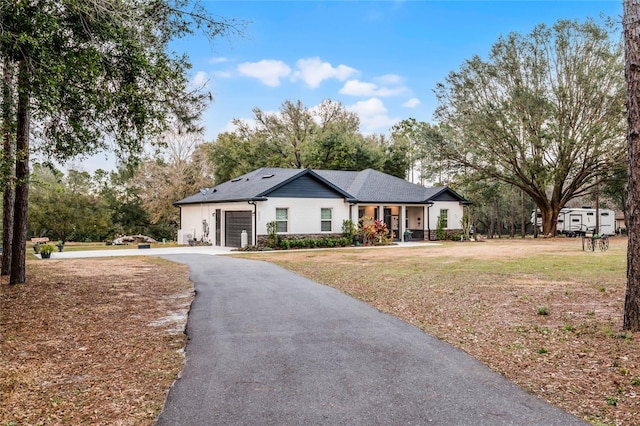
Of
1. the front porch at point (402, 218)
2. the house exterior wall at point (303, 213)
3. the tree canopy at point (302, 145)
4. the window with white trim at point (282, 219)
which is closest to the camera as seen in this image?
the house exterior wall at point (303, 213)

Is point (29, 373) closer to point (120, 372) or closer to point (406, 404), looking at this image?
point (120, 372)

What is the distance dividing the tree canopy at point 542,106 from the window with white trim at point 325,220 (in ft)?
34.0

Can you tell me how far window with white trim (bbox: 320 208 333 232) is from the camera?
80.5ft

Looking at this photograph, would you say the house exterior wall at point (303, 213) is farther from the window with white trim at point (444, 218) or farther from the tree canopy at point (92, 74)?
the tree canopy at point (92, 74)

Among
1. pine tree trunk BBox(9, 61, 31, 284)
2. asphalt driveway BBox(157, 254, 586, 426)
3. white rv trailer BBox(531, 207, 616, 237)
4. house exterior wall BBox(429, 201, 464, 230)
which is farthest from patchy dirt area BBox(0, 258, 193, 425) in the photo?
white rv trailer BBox(531, 207, 616, 237)

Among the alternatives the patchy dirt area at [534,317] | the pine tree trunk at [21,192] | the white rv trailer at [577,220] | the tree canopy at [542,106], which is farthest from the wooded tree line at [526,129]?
the patchy dirt area at [534,317]

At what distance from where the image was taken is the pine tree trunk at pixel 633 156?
580 centimetres

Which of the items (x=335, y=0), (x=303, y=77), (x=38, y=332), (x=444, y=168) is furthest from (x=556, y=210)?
(x=38, y=332)

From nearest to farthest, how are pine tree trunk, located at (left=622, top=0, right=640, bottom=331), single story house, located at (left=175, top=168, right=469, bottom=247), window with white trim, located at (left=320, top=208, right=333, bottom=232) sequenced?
pine tree trunk, located at (left=622, top=0, right=640, bottom=331) < single story house, located at (left=175, top=168, right=469, bottom=247) < window with white trim, located at (left=320, top=208, right=333, bottom=232)

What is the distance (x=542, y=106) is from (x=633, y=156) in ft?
79.6

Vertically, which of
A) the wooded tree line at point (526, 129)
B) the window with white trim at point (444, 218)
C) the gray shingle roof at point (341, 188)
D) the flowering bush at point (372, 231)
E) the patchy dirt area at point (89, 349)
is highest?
the wooded tree line at point (526, 129)

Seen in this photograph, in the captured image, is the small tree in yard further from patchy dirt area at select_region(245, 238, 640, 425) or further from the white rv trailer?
the white rv trailer

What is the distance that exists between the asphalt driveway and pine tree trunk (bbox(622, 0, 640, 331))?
2.55m

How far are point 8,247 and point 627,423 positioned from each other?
1400cm
